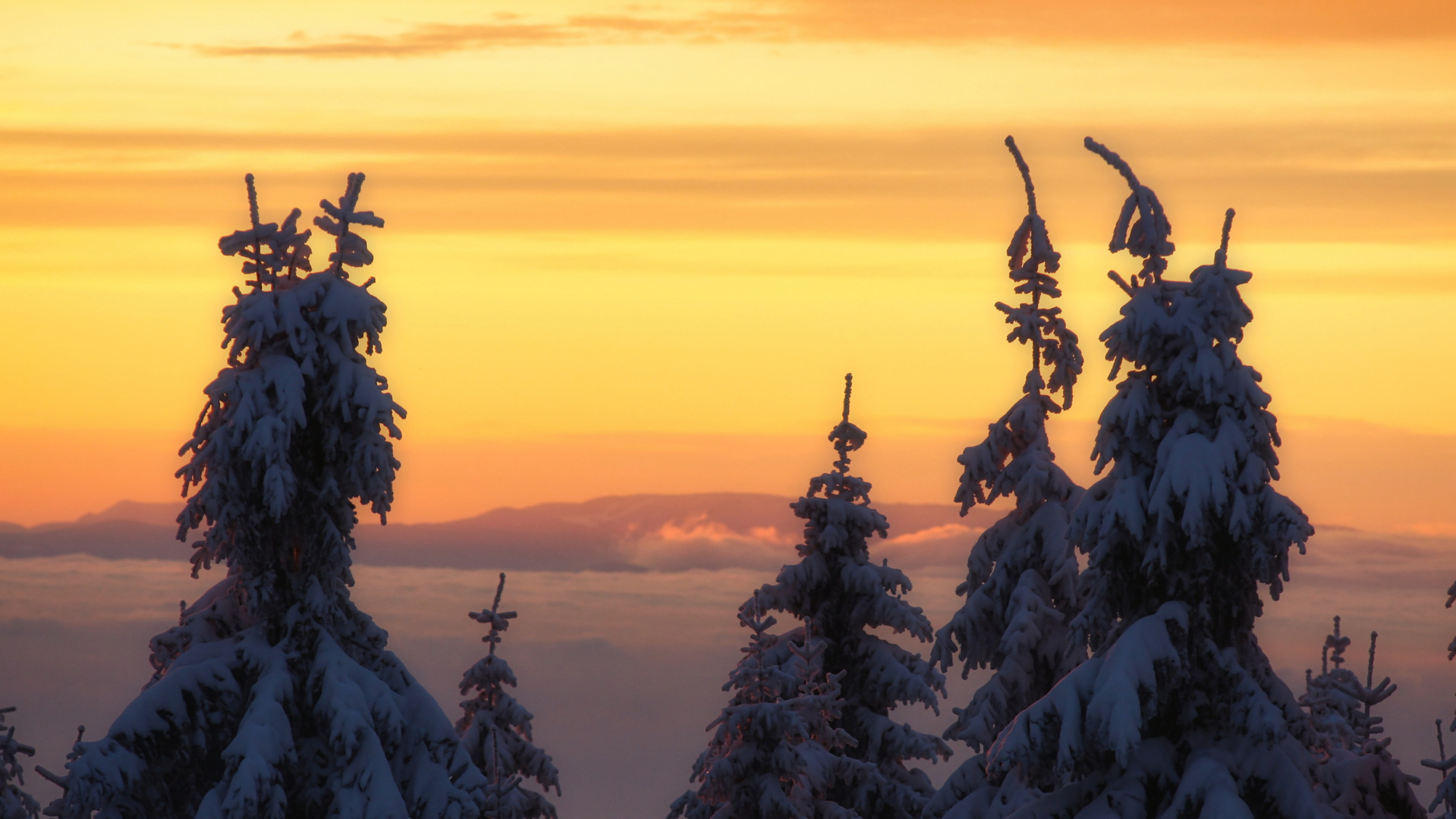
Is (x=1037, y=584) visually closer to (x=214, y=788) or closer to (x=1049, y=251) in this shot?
(x=1049, y=251)

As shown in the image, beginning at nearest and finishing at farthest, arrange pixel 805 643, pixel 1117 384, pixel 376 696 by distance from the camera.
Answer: pixel 1117 384, pixel 376 696, pixel 805 643

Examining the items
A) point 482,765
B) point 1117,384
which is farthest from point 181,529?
point 482,765

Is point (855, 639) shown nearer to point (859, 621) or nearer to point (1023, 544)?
point (859, 621)

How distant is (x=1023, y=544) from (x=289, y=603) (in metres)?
15.2

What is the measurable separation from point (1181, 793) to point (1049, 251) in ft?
52.2

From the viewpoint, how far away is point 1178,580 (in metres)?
23.9

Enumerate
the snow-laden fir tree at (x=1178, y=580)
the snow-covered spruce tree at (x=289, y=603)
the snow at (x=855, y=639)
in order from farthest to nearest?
the snow at (x=855, y=639)
the snow-covered spruce tree at (x=289, y=603)
the snow-laden fir tree at (x=1178, y=580)

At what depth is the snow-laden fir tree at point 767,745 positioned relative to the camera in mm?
34312

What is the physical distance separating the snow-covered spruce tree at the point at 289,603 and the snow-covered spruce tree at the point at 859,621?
577 inches

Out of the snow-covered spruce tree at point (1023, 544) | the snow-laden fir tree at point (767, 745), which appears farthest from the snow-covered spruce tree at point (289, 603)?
the snow-covered spruce tree at point (1023, 544)

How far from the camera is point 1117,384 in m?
24.6

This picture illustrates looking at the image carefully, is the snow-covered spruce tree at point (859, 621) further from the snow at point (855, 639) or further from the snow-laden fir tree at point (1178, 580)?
the snow-laden fir tree at point (1178, 580)

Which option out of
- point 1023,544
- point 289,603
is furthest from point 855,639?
point 289,603

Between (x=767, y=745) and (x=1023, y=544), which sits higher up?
(x=1023, y=544)
